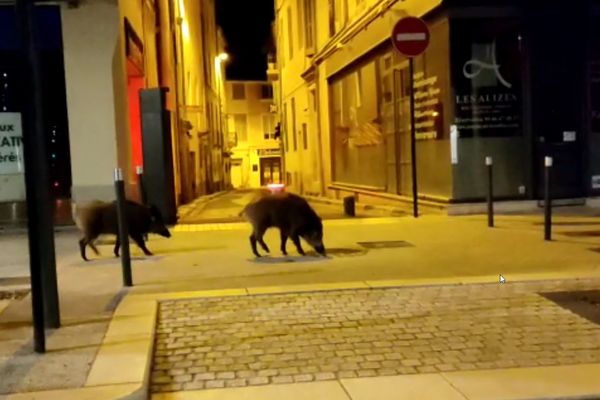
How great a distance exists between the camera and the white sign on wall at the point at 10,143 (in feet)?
41.1

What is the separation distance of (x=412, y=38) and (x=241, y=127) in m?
51.3

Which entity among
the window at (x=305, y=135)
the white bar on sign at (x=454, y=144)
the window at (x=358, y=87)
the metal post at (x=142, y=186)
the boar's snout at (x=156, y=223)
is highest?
the window at (x=358, y=87)

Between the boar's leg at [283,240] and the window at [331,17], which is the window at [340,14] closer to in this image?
the window at [331,17]

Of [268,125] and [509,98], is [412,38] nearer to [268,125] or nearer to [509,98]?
[509,98]

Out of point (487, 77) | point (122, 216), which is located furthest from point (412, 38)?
point (122, 216)

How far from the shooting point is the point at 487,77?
1329 cm

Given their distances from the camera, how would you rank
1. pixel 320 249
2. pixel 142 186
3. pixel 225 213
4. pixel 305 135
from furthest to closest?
pixel 305 135, pixel 225 213, pixel 142 186, pixel 320 249

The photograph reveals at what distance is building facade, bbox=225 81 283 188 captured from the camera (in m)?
62.2

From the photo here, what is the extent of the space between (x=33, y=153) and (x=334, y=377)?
2.60 m

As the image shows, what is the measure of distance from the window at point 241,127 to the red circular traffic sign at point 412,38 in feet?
166

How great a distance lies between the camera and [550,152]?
523 inches

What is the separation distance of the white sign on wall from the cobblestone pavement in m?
6.74

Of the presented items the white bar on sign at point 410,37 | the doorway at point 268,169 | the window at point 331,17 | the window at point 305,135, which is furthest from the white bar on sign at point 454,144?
the doorway at point 268,169

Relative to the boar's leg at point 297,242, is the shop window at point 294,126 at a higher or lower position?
higher
